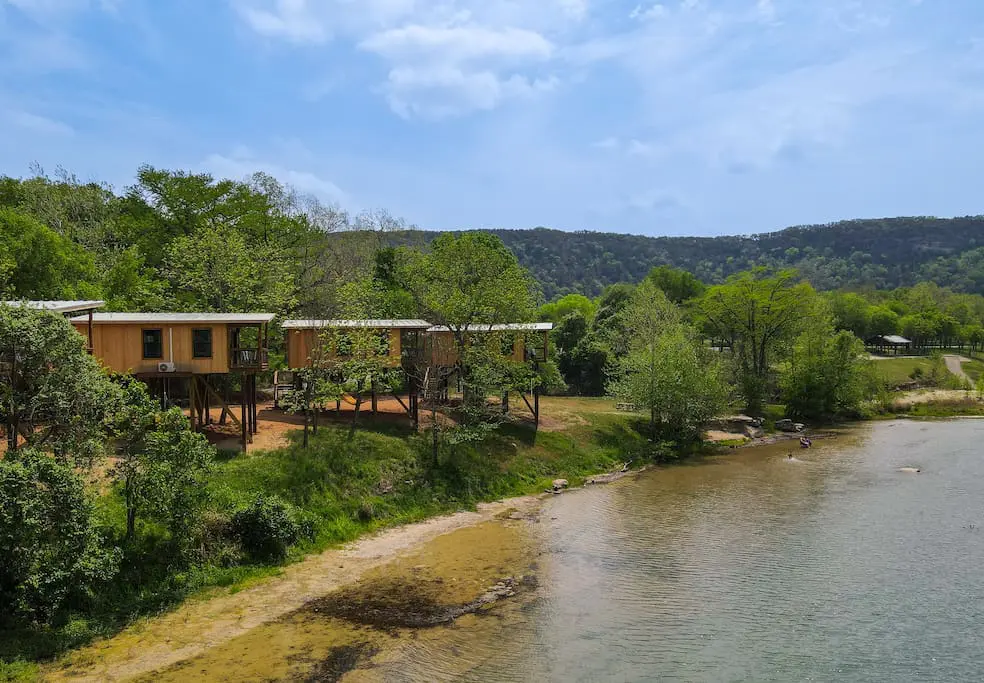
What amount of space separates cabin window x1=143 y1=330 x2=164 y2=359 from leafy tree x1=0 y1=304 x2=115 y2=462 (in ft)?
30.9

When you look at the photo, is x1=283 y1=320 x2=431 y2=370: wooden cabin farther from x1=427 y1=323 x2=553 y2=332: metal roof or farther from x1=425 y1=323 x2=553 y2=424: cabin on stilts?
x1=425 y1=323 x2=553 y2=424: cabin on stilts

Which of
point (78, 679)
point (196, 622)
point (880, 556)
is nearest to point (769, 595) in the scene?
point (880, 556)

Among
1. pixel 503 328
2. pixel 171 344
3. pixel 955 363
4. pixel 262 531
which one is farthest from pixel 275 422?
pixel 955 363

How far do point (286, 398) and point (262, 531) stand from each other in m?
11.9

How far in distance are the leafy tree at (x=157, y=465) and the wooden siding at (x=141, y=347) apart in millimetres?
7767

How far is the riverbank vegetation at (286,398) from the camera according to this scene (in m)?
18.8

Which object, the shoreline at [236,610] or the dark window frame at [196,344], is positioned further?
the dark window frame at [196,344]

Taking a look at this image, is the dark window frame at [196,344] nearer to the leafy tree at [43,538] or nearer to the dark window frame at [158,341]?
the dark window frame at [158,341]

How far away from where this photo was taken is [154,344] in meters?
29.2

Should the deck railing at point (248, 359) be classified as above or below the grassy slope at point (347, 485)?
above

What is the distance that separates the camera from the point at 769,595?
2173 cm

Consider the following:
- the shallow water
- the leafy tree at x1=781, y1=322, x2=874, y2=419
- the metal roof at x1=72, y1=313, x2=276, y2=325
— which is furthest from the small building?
the metal roof at x1=72, y1=313, x2=276, y2=325

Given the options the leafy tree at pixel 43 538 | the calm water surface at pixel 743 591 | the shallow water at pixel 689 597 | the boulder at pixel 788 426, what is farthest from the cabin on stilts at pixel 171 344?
the boulder at pixel 788 426

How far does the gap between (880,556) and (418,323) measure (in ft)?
80.2
